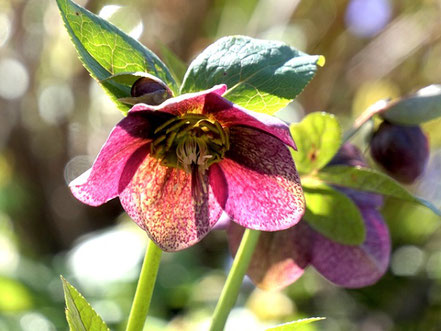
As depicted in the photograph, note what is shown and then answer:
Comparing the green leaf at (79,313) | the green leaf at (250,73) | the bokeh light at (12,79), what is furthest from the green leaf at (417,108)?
the bokeh light at (12,79)

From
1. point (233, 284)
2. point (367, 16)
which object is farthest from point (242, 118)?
point (367, 16)

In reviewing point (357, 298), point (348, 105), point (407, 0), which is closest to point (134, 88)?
point (357, 298)

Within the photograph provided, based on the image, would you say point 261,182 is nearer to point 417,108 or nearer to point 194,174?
point 194,174

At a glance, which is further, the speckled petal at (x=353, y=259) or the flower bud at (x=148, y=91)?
the speckled petal at (x=353, y=259)

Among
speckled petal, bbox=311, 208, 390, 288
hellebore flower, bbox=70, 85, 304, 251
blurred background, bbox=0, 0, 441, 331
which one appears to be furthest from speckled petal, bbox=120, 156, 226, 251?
blurred background, bbox=0, 0, 441, 331

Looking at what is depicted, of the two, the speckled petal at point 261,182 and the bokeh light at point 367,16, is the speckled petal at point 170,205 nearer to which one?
the speckled petal at point 261,182

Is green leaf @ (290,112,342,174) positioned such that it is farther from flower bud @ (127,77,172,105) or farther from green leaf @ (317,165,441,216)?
flower bud @ (127,77,172,105)
